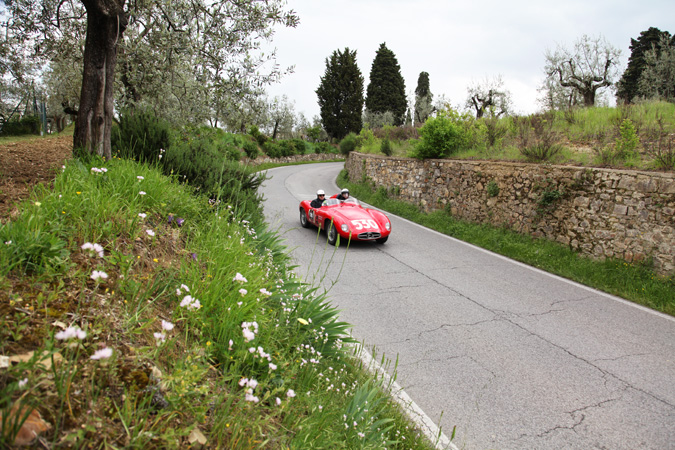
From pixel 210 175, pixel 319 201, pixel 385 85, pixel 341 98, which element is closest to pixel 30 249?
pixel 210 175

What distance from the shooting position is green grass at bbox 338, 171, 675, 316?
21.1ft

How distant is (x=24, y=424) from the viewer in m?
1.34

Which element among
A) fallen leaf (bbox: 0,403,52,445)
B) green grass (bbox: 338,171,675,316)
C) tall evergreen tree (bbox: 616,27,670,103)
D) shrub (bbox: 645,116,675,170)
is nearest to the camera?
fallen leaf (bbox: 0,403,52,445)

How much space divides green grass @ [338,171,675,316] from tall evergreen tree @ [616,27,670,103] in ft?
75.9

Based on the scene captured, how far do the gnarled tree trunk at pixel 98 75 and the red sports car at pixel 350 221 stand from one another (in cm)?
461

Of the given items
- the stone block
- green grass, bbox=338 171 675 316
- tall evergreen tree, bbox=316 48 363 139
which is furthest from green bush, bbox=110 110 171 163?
tall evergreen tree, bbox=316 48 363 139

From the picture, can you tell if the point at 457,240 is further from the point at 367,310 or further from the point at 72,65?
the point at 72,65

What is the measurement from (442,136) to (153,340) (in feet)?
42.3

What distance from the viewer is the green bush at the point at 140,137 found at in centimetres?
550

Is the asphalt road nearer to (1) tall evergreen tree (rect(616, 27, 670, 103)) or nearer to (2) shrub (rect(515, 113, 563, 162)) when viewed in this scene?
(2) shrub (rect(515, 113, 563, 162))

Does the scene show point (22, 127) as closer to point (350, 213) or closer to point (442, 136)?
point (350, 213)

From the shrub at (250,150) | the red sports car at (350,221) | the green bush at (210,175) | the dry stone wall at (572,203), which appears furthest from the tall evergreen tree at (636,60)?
the green bush at (210,175)

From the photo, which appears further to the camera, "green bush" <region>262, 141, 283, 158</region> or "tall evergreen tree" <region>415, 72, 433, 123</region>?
"tall evergreen tree" <region>415, 72, 433, 123</region>

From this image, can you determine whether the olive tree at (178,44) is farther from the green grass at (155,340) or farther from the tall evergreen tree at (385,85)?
the tall evergreen tree at (385,85)
